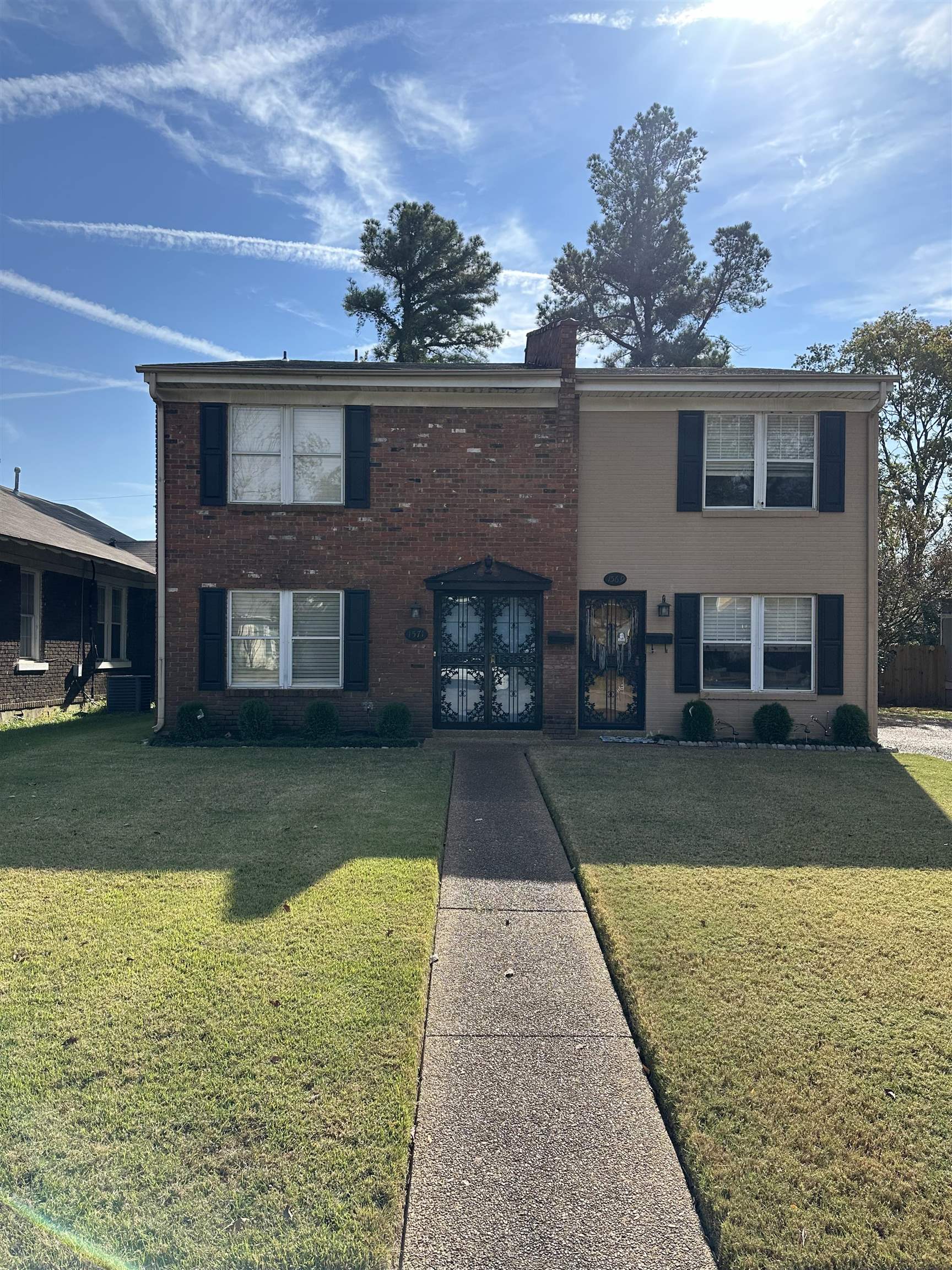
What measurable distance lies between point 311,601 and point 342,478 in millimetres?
2021

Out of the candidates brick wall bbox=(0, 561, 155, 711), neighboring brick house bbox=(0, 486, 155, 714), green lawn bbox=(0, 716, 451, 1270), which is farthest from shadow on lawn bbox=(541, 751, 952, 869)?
neighboring brick house bbox=(0, 486, 155, 714)

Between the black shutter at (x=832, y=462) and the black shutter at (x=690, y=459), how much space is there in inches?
75.4

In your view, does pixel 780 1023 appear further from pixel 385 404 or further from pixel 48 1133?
pixel 385 404

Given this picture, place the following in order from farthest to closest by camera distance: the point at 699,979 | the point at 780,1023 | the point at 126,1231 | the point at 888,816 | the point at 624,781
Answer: the point at 624,781 < the point at 888,816 < the point at 699,979 < the point at 780,1023 < the point at 126,1231

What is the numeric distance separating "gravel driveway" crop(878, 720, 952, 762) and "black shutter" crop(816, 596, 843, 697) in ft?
4.69

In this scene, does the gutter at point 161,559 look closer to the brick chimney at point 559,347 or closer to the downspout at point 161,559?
the downspout at point 161,559

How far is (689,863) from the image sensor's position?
590 centimetres

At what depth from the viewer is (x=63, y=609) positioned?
1508 centimetres

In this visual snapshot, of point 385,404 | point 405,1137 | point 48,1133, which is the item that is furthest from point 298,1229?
point 385,404

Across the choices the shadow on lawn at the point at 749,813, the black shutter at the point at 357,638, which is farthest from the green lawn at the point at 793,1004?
the black shutter at the point at 357,638

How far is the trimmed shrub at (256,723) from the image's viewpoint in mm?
11445

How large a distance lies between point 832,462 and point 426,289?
20.2 meters

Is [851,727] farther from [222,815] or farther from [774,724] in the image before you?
[222,815]

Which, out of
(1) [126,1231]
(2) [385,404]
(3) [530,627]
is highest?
(2) [385,404]
